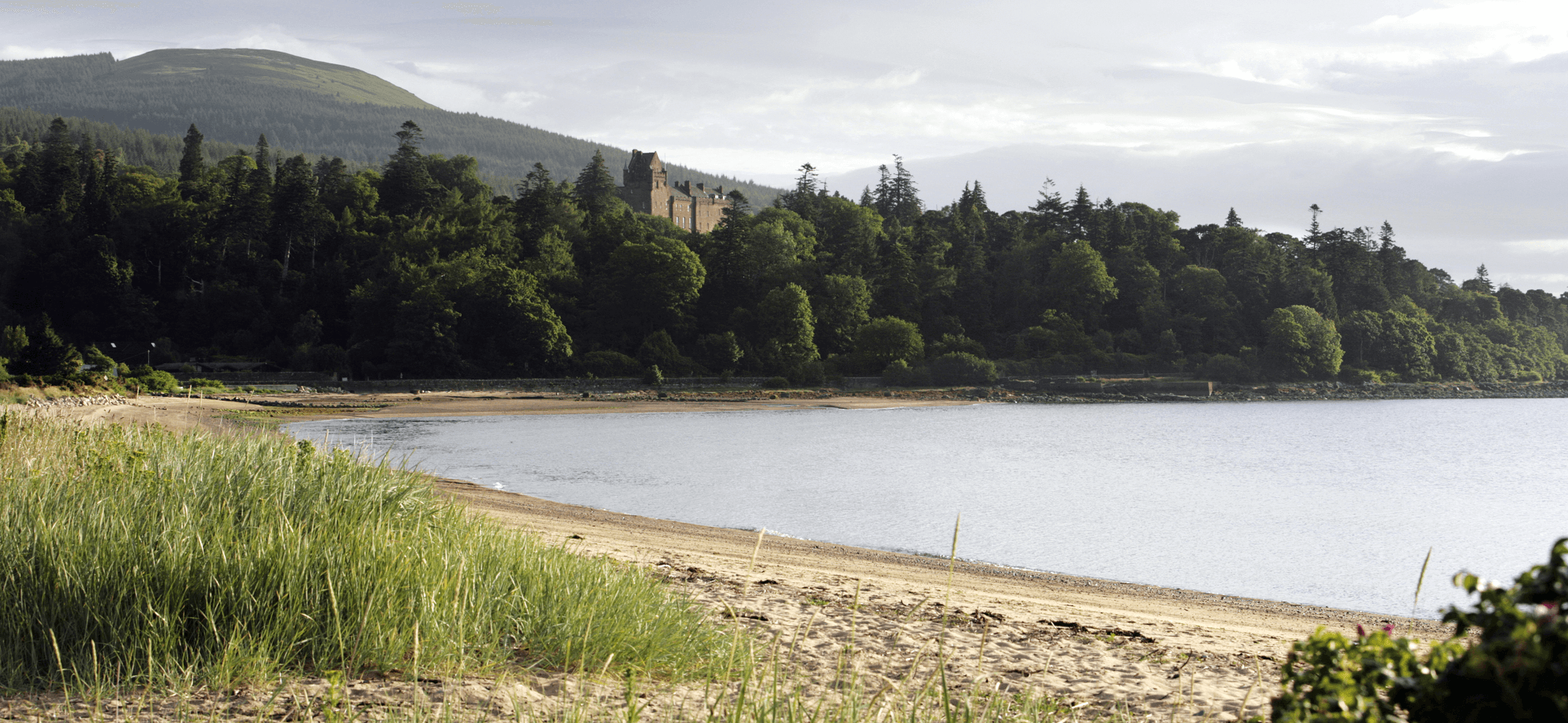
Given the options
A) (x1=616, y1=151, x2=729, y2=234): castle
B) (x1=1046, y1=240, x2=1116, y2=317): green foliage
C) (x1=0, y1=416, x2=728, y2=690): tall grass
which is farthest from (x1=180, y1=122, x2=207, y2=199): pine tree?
(x1=0, y1=416, x2=728, y2=690): tall grass

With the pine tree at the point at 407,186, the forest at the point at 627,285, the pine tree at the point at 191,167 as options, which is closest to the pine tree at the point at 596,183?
the forest at the point at 627,285

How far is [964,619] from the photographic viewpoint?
828cm

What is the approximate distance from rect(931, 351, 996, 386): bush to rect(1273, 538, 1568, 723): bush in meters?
70.1

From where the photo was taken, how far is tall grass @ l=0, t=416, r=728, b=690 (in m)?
4.23

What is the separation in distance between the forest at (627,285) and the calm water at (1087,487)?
68.2 ft

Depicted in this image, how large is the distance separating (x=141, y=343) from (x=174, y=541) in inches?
3003

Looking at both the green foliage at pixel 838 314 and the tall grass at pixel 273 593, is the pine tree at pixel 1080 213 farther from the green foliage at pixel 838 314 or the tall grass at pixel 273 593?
the tall grass at pixel 273 593

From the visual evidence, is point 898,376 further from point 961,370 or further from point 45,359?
point 45,359

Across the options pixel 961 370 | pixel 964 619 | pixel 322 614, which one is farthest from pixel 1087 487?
pixel 961 370

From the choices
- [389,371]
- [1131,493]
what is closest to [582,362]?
[389,371]

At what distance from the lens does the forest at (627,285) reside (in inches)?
2547

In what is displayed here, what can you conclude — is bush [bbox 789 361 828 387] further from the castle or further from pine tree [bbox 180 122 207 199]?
pine tree [bbox 180 122 207 199]

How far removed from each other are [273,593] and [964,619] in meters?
5.70

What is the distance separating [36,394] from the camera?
2561 cm
